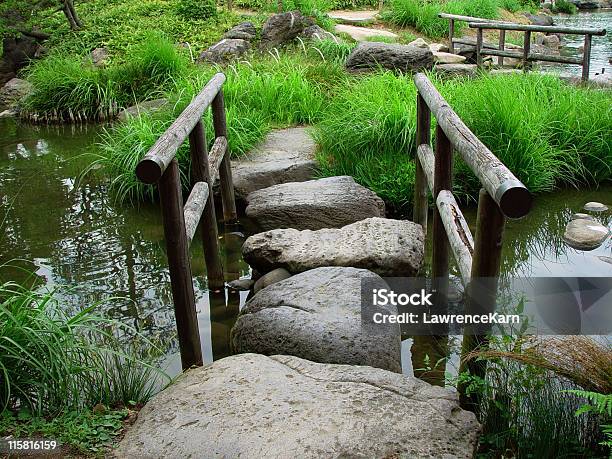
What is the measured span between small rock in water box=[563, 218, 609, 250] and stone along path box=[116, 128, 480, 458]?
1.53m

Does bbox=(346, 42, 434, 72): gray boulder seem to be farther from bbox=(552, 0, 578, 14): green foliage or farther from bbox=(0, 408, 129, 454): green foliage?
bbox=(552, 0, 578, 14): green foliage

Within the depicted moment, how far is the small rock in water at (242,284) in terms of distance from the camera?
5094 mm

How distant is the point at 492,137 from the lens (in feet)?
20.9

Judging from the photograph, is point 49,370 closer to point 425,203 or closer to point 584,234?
point 425,203

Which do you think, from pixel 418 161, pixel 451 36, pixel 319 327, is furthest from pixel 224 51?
pixel 319 327

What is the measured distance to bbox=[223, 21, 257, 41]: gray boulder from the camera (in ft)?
43.6

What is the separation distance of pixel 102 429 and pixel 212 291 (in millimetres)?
2245

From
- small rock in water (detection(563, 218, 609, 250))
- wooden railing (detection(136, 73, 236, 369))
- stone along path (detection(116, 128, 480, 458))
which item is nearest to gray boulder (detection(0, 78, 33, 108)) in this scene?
wooden railing (detection(136, 73, 236, 369))

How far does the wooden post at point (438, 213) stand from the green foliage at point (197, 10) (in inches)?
471

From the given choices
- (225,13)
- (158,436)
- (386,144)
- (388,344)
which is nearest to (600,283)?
(388,344)

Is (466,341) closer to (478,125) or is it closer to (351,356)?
(351,356)

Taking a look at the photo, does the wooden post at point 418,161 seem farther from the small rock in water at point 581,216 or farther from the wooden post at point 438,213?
the small rock in water at point 581,216

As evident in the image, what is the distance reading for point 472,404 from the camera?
9.77 feet

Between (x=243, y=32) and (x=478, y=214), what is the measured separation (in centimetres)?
1129
